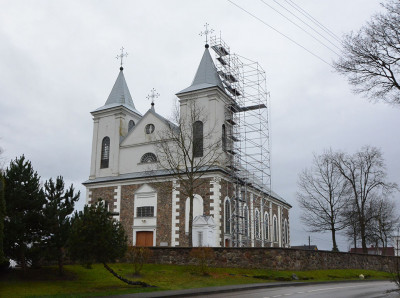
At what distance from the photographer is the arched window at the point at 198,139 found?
108ft

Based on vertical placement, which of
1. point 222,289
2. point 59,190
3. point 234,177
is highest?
point 234,177

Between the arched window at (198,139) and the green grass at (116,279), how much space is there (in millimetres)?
11062

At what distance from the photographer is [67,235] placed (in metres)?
19.9

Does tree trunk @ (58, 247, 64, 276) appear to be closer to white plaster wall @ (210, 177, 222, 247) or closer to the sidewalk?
the sidewalk

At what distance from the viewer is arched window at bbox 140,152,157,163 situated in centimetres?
3631

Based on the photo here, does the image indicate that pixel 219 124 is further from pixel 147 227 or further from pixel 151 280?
pixel 151 280

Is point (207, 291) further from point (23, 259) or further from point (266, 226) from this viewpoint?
point (266, 226)

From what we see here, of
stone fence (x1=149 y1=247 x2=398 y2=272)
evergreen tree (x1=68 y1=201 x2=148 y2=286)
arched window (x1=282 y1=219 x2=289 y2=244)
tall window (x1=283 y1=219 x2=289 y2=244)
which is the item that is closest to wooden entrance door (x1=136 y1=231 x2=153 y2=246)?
stone fence (x1=149 y1=247 x2=398 y2=272)

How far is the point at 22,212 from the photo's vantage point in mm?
19625

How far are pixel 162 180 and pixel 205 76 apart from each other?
10.4 metres

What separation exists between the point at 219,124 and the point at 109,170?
439 inches

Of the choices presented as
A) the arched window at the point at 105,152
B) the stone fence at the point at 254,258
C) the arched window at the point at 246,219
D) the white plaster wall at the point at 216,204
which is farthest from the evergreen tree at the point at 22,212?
the arched window at the point at 246,219

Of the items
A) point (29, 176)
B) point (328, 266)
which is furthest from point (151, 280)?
point (328, 266)

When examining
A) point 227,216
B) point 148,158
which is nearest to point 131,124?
point 148,158
